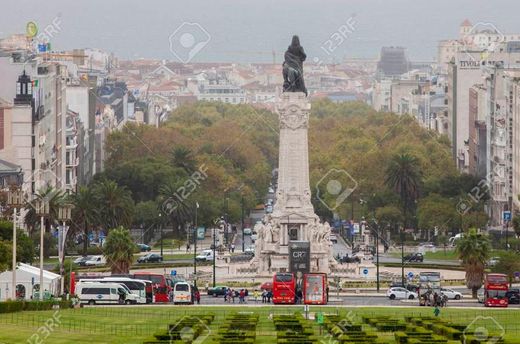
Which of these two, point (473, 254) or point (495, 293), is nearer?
point (495, 293)

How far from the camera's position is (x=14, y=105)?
6196 inches

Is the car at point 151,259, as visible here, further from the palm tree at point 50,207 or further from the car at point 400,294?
the car at point 400,294

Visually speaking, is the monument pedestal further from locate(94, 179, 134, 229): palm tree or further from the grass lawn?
the grass lawn

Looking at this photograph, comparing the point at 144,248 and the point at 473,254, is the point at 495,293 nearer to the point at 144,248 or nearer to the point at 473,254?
the point at 473,254

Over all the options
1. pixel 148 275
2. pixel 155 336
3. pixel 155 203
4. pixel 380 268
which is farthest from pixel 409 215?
pixel 155 336

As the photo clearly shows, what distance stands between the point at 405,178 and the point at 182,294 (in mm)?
74644

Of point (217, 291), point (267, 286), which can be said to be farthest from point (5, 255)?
point (267, 286)

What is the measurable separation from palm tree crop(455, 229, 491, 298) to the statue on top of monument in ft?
62.3

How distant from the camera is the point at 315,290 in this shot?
11388cm

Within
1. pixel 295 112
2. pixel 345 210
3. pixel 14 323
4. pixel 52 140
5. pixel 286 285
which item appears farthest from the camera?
pixel 345 210

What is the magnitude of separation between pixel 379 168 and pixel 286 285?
82.5 meters

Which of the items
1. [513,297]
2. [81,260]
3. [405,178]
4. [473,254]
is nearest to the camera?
[513,297]

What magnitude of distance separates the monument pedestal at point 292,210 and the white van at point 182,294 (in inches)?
1131

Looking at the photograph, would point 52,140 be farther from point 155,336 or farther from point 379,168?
point 155,336
